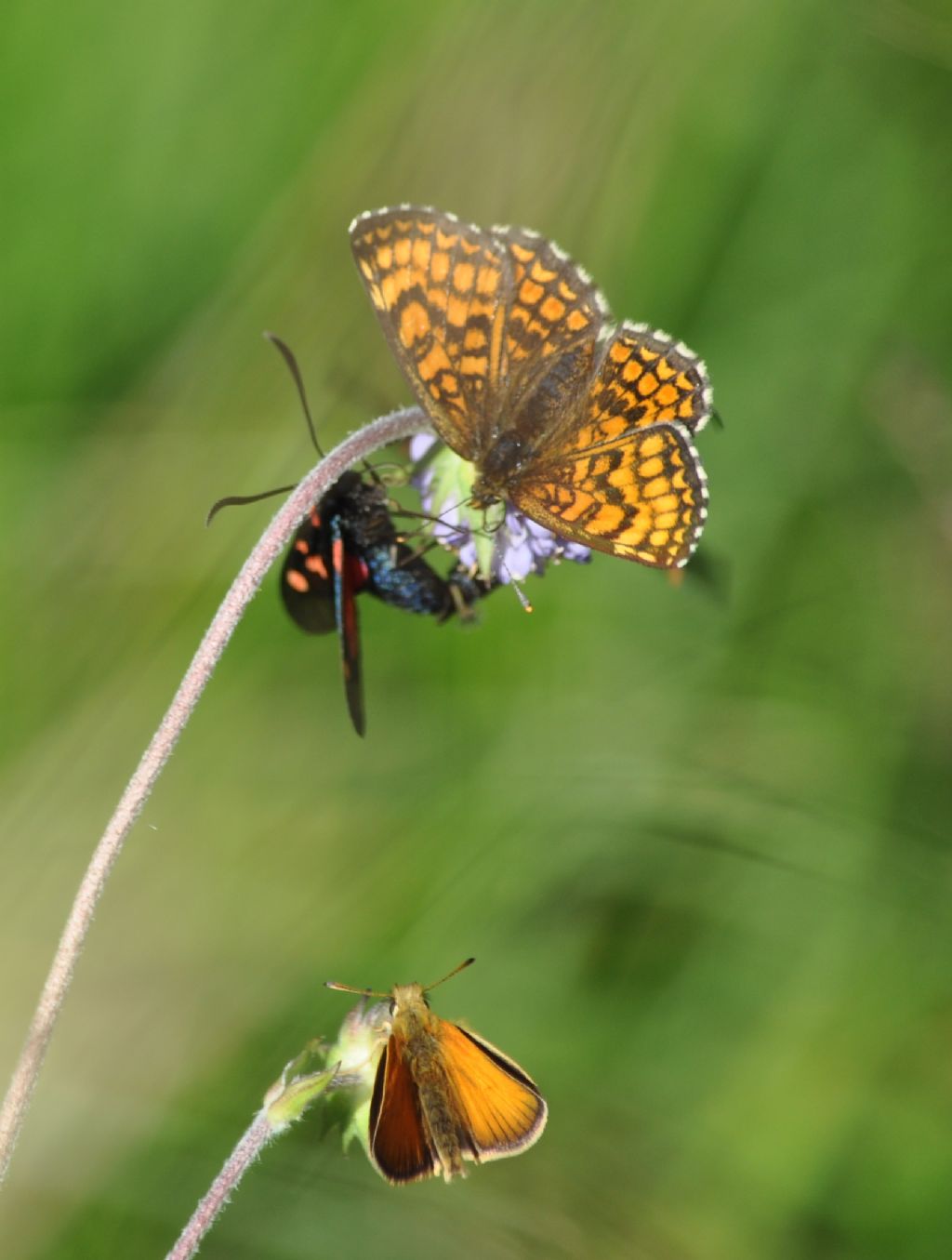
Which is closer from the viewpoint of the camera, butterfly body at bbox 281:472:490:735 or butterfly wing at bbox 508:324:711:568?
butterfly wing at bbox 508:324:711:568

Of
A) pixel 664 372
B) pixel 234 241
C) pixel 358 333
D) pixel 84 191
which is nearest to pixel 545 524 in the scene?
pixel 664 372

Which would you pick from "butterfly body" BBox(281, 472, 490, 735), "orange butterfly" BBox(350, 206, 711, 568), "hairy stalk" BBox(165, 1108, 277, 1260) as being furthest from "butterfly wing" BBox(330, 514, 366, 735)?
"hairy stalk" BBox(165, 1108, 277, 1260)

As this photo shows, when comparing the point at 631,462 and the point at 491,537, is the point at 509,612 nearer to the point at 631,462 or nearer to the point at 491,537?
the point at 491,537

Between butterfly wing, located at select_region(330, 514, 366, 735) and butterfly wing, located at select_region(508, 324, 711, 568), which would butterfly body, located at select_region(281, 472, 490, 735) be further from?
butterfly wing, located at select_region(508, 324, 711, 568)

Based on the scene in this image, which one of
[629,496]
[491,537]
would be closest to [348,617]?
[491,537]

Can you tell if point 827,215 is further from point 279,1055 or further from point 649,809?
point 279,1055

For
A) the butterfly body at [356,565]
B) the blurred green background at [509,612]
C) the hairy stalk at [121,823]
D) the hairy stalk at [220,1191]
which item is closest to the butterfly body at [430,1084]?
the hairy stalk at [220,1191]
